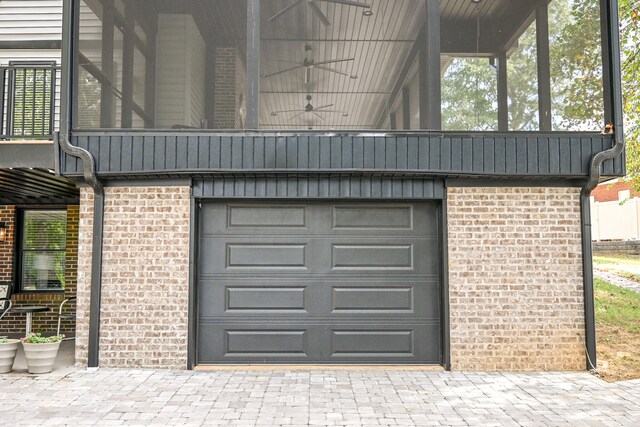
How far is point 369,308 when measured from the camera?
678 cm

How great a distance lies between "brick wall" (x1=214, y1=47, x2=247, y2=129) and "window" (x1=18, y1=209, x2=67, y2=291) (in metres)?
4.87

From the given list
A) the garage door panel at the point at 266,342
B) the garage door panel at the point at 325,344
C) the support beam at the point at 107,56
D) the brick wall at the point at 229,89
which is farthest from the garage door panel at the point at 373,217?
the support beam at the point at 107,56

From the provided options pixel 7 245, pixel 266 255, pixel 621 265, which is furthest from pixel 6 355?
pixel 621 265

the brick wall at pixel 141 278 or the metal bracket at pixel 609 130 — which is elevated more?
the metal bracket at pixel 609 130

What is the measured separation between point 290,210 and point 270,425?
2.91m

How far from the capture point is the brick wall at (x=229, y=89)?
6.75m

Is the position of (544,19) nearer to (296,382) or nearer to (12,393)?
(296,382)

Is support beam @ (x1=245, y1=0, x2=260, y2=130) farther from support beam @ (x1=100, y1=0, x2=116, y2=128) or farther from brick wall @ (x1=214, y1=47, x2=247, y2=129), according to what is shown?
support beam @ (x1=100, y1=0, x2=116, y2=128)

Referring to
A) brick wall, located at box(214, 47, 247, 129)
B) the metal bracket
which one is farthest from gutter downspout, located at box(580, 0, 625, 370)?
brick wall, located at box(214, 47, 247, 129)

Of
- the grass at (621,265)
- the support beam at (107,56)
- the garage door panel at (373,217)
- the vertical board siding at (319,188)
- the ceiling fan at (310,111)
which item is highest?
the support beam at (107,56)

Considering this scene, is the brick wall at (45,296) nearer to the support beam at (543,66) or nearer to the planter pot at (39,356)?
the planter pot at (39,356)

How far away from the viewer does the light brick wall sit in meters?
6.50

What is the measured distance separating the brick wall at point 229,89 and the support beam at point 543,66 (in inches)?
145

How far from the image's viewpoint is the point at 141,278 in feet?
21.6
